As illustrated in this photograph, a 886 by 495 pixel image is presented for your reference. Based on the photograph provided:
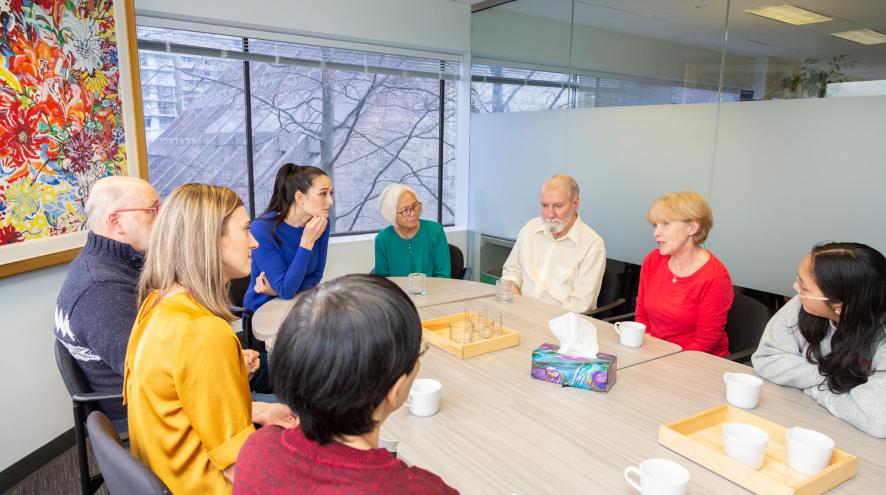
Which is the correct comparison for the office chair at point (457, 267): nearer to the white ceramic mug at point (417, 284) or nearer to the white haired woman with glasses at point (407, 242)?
the white haired woman with glasses at point (407, 242)

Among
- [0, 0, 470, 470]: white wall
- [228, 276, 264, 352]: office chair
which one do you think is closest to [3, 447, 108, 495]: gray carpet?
[0, 0, 470, 470]: white wall

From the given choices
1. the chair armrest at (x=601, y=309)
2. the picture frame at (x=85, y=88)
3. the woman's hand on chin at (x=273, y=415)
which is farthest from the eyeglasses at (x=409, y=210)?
the woman's hand on chin at (x=273, y=415)

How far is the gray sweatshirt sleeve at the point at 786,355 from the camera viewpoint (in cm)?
162

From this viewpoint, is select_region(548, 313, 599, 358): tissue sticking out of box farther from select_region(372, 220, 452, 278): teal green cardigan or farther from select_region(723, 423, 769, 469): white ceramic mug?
select_region(372, 220, 452, 278): teal green cardigan

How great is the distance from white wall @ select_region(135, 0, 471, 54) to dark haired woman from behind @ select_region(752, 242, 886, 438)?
3553mm

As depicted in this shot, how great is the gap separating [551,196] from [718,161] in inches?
44.2

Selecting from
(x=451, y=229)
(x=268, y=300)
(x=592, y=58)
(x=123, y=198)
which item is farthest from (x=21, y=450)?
(x=592, y=58)

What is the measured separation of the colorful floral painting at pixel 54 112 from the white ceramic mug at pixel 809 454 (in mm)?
2877

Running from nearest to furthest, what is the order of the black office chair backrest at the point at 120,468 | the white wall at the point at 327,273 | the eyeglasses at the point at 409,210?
1. the black office chair backrest at the point at 120,468
2. the white wall at the point at 327,273
3. the eyeglasses at the point at 409,210

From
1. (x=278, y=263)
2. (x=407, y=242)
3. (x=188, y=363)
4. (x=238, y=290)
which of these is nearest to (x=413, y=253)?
(x=407, y=242)

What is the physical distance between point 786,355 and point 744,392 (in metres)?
0.26

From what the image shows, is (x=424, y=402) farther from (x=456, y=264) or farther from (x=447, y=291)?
(x=456, y=264)

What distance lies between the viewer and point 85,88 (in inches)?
112

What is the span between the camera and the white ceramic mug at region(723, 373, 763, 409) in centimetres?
154
